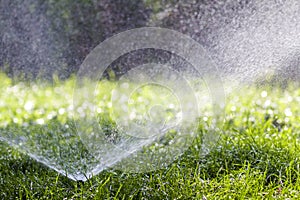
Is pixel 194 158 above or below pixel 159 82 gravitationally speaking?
below

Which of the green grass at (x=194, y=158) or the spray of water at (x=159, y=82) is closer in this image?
the green grass at (x=194, y=158)

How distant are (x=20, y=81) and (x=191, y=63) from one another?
4.30 ft

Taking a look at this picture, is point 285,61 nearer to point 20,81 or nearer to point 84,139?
point 84,139

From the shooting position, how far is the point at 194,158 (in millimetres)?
3688

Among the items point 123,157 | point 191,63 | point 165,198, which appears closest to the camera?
point 165,198

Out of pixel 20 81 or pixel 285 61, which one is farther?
pixel 20 81

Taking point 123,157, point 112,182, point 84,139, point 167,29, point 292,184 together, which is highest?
point 167,29

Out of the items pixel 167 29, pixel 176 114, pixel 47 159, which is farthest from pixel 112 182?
pixel 167 29

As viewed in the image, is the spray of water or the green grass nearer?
the green grass

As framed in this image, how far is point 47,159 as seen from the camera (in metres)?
3.72

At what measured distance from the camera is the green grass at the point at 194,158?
3.23 metres

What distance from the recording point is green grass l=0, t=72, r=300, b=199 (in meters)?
3.23

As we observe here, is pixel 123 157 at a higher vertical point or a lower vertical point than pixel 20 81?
lower

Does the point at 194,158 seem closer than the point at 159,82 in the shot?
Yes
